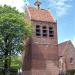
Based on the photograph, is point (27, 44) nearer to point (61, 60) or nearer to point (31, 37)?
point (31, 37)

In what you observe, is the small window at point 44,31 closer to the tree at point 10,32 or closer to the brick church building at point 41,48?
the brick church building at point 41,48

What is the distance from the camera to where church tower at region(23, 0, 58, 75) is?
45062mm

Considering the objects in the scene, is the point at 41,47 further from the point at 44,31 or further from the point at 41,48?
the point at 44,31

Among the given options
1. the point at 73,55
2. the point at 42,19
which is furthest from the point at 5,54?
the point at 73,55

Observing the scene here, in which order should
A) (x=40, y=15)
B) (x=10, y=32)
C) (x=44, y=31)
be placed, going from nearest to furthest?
(x=10, y=32) < (x=44, y=31) < (x=40, y=15)

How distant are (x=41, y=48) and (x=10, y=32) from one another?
6.86 m

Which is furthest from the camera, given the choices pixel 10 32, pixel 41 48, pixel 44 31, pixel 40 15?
pixel 40 15

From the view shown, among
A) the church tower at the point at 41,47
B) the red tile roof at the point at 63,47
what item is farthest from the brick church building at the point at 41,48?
the red tile roof at the point at 63,47

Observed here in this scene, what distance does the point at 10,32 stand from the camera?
4256 centimetres

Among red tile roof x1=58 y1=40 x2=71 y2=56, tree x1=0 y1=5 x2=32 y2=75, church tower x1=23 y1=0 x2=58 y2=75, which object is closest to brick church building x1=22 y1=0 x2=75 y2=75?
church tower x1=23 y1=0 x2=58 y2=75

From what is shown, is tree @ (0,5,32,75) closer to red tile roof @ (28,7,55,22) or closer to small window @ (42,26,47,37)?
red tile roof @ (28,7,55,22)

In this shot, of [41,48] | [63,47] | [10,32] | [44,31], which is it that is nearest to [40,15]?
[44,31]

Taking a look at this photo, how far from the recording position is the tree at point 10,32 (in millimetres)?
42812

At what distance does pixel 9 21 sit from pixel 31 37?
214 inches
